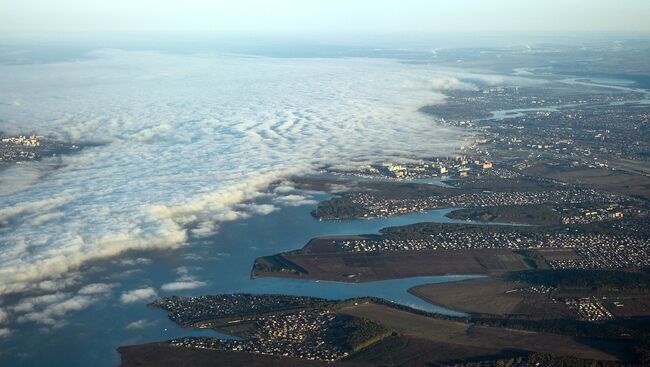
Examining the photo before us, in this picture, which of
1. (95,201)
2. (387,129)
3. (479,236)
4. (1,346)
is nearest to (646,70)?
(387,129)

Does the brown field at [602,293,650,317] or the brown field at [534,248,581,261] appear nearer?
the brown field at [602,293,650,317]

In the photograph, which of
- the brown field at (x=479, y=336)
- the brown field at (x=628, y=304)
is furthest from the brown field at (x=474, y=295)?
the brown field at (x=628, y=304)

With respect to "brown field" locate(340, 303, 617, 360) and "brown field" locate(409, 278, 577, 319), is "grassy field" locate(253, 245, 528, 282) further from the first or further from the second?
"brown field" locate(340, 303, 617, 360)

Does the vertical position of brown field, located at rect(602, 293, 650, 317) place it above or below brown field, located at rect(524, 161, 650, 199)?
below

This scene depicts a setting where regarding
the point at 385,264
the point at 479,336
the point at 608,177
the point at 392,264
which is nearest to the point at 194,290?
the point at 385,264

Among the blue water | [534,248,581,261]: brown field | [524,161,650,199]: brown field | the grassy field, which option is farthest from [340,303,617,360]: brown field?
[524,161,650,199]: brown field

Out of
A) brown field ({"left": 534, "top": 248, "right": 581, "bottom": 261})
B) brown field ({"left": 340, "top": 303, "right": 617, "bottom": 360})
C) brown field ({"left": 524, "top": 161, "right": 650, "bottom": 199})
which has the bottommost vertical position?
brown field ({"left": 340, "top": 303, "right": 617, "bottom": 360})

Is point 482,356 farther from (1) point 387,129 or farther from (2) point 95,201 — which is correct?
(1) point 387,129
